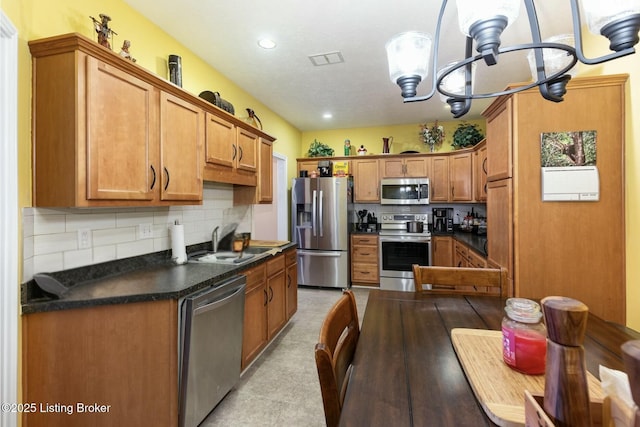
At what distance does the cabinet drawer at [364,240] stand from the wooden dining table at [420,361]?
3059 mm

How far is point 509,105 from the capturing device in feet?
6.77

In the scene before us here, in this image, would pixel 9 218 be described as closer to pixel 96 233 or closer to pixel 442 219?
pixel 96 233

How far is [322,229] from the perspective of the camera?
4551 mm

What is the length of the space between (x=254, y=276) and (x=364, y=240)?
265 centimetres

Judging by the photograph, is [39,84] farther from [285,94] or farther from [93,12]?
[285,94]

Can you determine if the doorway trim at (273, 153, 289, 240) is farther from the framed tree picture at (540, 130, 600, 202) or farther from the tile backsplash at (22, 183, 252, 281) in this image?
the framed tree picture at (540, 130, 600, 202)

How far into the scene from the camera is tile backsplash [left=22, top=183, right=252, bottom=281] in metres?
1.47

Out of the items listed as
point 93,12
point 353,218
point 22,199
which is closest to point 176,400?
point 22,199

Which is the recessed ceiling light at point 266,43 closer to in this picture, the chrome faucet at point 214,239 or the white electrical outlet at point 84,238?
the chrome faucet at point 214,239

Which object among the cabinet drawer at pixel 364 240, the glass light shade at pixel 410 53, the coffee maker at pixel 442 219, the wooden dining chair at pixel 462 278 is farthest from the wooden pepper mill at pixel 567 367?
the coffee maker at pixel 442 219

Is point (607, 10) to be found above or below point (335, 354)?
above

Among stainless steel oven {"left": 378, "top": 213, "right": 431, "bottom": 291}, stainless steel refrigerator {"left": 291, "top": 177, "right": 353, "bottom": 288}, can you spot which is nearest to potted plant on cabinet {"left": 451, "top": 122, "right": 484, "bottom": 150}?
stainless steel oven {"left": 378, "top": 213, "right": 431, "bottom": 291}

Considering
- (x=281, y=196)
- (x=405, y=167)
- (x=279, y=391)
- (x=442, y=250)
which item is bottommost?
(x=279, y=391)

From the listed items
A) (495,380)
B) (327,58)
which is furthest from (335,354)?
(327,58)
